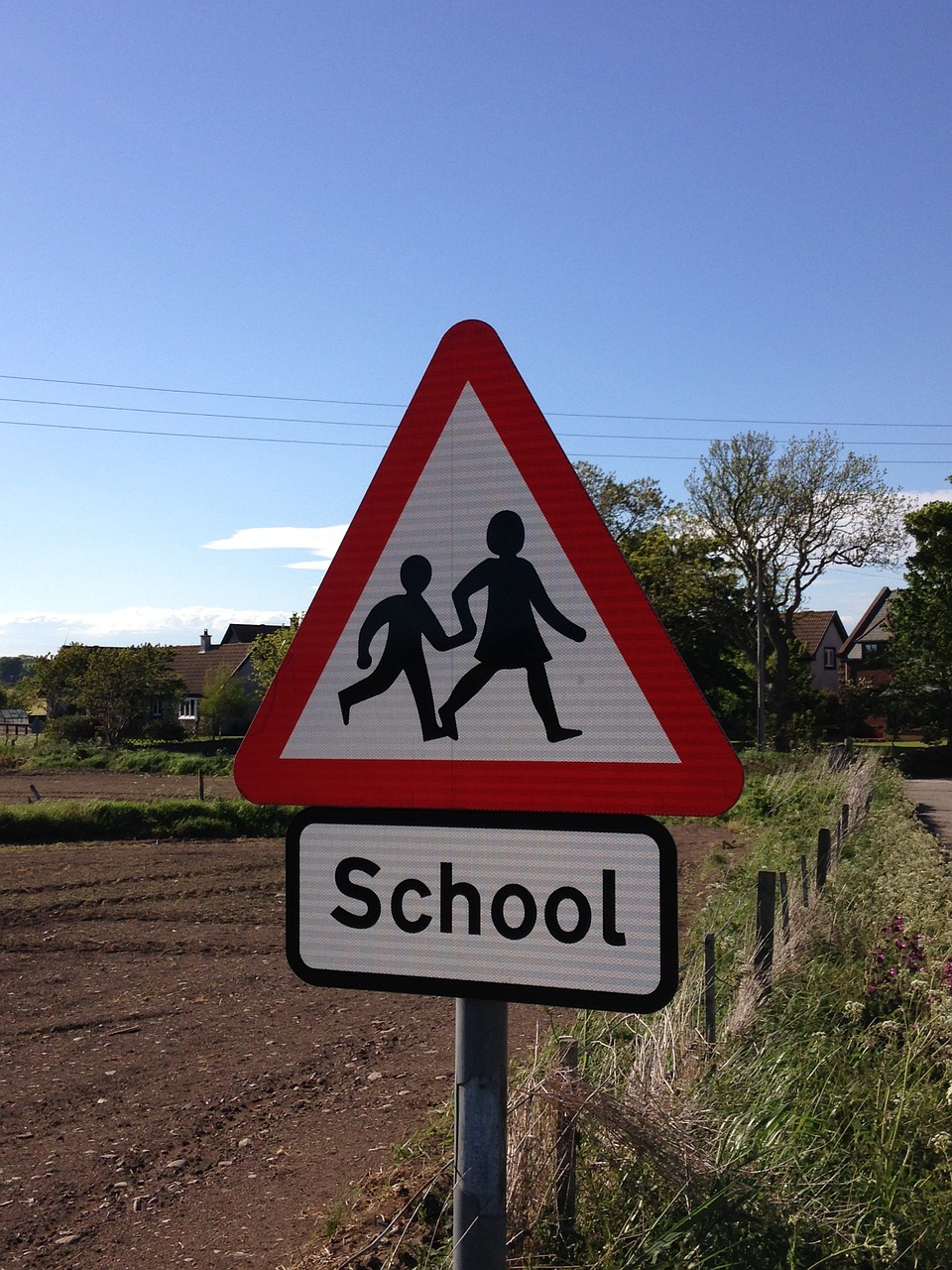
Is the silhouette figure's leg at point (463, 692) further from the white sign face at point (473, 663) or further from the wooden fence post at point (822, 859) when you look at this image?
the wooden fence post at point (822, 859)

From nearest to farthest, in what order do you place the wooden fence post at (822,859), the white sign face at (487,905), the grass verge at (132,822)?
the white sign face at (487,905)
the wooden fence post at (822,859)
the grass verge at (132,822)

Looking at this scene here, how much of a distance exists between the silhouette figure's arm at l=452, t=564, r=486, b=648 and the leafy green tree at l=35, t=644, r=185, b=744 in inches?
1911

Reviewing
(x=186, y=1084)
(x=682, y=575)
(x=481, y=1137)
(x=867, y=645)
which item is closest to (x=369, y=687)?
(x=481, y=1137)

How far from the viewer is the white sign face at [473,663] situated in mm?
1601

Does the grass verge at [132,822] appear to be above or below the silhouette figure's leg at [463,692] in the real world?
below

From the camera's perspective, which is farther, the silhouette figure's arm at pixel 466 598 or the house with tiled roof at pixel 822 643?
the house with tiled roof at pixel 822 643

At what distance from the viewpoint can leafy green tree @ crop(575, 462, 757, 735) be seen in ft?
137

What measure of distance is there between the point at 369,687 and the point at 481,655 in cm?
21

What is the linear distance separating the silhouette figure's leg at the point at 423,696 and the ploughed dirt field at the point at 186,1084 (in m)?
3.42

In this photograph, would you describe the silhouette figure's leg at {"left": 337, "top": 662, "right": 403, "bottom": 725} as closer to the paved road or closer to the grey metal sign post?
the grey metal sign post

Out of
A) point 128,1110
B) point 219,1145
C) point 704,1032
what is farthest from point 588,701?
point 128,1110

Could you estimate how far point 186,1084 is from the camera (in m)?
6.92

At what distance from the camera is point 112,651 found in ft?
160

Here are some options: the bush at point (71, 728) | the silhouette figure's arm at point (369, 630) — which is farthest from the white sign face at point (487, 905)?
the bush at point (71, 728)
